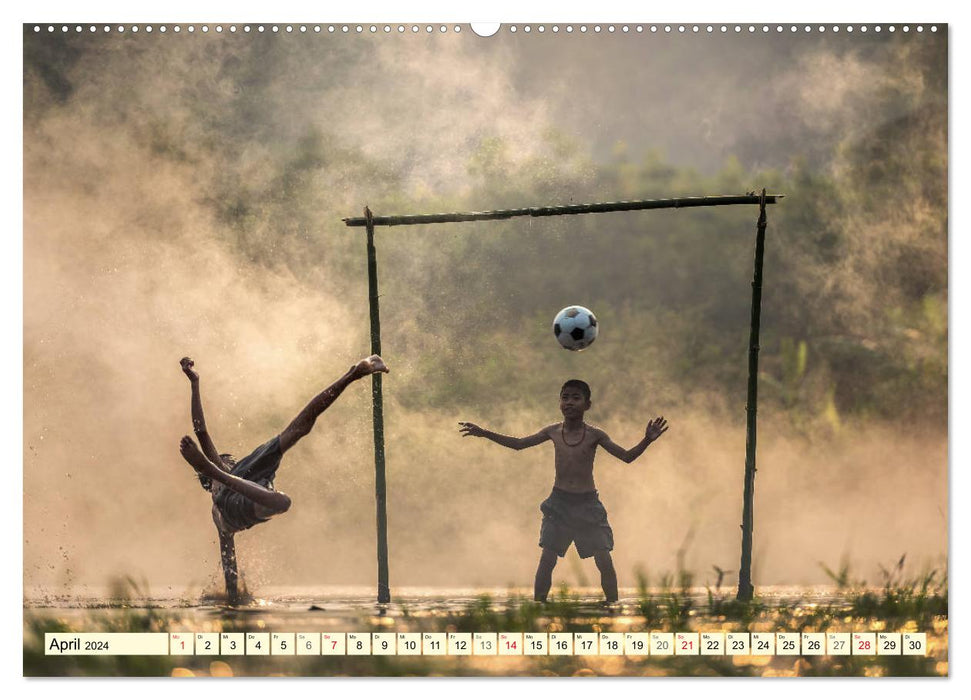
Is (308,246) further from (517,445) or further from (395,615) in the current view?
(395,615)

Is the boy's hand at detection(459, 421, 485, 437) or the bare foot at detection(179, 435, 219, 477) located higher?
the boy's hand at detection(459, 421, 485, 437)

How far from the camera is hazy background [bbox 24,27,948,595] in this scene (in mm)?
8742

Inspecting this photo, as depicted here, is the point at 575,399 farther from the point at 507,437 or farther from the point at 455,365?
the point at 455,365

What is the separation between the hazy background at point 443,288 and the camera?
28.7 ft

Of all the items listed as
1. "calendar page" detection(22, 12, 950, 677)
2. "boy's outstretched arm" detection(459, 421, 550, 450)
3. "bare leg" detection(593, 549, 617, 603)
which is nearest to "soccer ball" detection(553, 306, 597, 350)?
"calendar page" detection(22, 12, 950, 677)

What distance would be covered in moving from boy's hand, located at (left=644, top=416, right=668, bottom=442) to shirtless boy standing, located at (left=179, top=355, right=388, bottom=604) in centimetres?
181

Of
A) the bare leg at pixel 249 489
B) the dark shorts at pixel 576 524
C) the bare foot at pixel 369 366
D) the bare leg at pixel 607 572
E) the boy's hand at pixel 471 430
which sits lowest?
the bare leg at pixel 607 572

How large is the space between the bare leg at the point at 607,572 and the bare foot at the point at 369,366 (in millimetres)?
1994

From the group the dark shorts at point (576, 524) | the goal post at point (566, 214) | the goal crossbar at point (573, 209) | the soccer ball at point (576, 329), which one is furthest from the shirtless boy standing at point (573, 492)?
the goal crossbar at point (573, 209)

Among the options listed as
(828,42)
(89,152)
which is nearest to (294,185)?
(89,152)

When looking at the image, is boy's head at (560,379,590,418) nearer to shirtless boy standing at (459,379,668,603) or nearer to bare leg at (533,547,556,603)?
shirtless boy standing at (459,379,668,603)

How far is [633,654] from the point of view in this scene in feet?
26.6

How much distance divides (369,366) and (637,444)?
1899 millimetres

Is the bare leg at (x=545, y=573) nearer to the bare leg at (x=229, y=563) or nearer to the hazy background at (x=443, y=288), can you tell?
the hazy background at (x=443, y=288)
